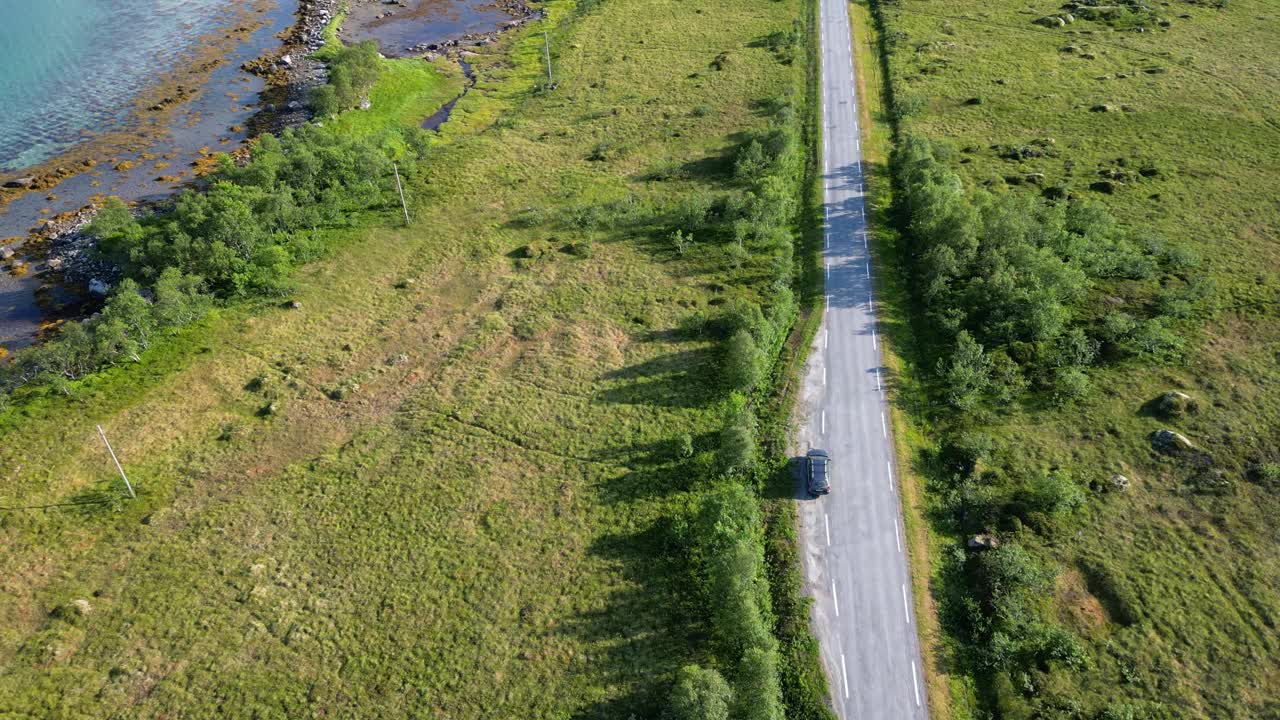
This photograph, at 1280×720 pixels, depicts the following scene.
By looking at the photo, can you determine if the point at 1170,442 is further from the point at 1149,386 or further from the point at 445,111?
the point at 445,111

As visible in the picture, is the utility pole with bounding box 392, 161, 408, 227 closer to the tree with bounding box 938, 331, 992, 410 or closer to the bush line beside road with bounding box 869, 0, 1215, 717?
the bush line beside road with bounding box 869, 0, 1215, 717

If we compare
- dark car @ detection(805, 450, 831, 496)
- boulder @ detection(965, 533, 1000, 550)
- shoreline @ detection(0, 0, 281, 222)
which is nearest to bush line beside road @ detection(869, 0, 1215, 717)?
boulder @ detection(965, 533, 1000, 550)

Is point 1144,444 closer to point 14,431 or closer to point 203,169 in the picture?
point 14,431

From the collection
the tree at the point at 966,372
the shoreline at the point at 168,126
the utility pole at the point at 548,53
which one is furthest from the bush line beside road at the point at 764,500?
the shoreline at the point at 168,126

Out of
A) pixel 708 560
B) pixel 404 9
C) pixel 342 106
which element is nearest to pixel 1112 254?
pixel 708 560

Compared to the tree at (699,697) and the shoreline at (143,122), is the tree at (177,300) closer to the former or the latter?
the shoreline at (143,122)

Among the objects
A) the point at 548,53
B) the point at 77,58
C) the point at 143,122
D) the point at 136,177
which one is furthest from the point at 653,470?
the point at 77,58
